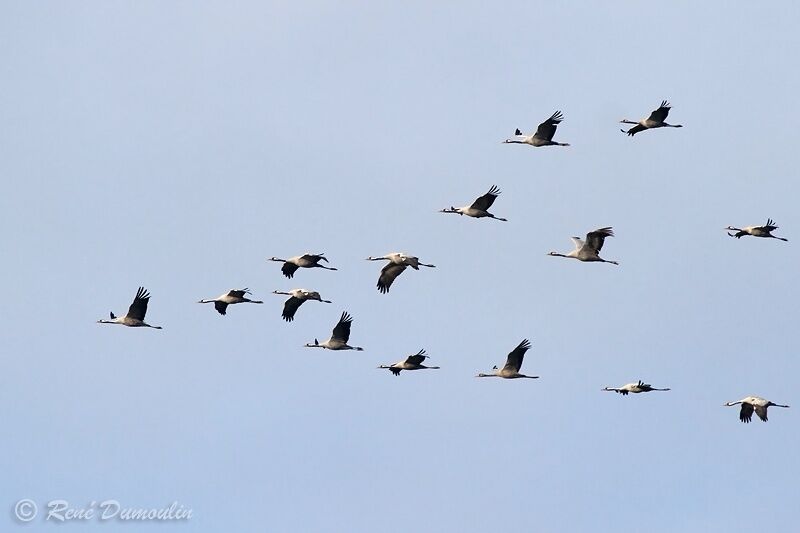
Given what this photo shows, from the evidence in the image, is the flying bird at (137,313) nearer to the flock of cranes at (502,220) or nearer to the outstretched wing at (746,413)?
the flock of cranes at (502,220)

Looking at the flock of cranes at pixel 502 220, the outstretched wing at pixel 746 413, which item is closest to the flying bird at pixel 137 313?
the flock of cranes at pixel 502 220

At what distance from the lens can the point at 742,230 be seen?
169 ft

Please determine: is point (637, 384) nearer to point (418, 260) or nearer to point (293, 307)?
point (418, 260)

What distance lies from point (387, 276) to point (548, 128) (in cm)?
558

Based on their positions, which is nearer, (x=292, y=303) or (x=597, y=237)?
(x=597, y=237)

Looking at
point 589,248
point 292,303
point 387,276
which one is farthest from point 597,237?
point 292,303

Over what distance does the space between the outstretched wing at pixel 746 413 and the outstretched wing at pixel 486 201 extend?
8115 mm

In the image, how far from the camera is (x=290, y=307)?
2124 inches

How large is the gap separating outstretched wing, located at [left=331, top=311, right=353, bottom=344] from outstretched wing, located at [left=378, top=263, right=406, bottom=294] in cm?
114

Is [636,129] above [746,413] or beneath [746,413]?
above

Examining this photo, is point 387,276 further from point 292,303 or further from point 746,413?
point 746,413

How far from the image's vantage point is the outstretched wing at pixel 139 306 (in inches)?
2019

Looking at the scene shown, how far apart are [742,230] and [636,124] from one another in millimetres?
3908

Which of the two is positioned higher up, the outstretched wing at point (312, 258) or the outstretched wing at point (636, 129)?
the outstretched wing at point (636, 129)
